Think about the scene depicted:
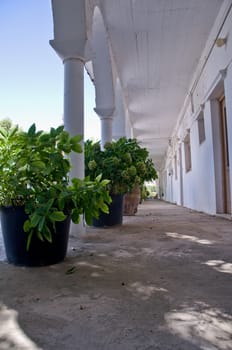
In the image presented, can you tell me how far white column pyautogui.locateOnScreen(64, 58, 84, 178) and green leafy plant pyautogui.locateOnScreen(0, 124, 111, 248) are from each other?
96cm

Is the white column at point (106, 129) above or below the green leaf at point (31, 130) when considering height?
above

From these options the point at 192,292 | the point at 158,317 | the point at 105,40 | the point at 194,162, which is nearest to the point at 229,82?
the point at 105,40

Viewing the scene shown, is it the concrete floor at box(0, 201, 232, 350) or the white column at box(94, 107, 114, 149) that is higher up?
the white column at box(94, 107, 114, 149)

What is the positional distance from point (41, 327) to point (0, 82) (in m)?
4.69

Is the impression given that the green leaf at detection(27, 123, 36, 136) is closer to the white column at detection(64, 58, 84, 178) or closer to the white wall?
the white column at detection(64, 58, 84, 178)

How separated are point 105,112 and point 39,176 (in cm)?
340

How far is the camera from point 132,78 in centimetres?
645

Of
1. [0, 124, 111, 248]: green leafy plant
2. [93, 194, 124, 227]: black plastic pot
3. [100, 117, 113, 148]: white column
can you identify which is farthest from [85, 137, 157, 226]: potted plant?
[0, 124, 111, 248]: green leafy plant

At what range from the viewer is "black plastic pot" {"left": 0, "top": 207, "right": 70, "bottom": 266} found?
176cm

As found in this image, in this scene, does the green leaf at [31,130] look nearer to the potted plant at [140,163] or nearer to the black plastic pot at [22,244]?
the black plastic pot at [22,244]

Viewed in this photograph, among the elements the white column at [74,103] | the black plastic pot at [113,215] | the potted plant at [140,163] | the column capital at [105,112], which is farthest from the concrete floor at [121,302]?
the column capital at [105,112]

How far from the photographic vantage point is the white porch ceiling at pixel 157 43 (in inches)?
159

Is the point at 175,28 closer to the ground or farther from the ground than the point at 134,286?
farther from the ground

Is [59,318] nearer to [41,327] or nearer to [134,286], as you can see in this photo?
[41,327]
